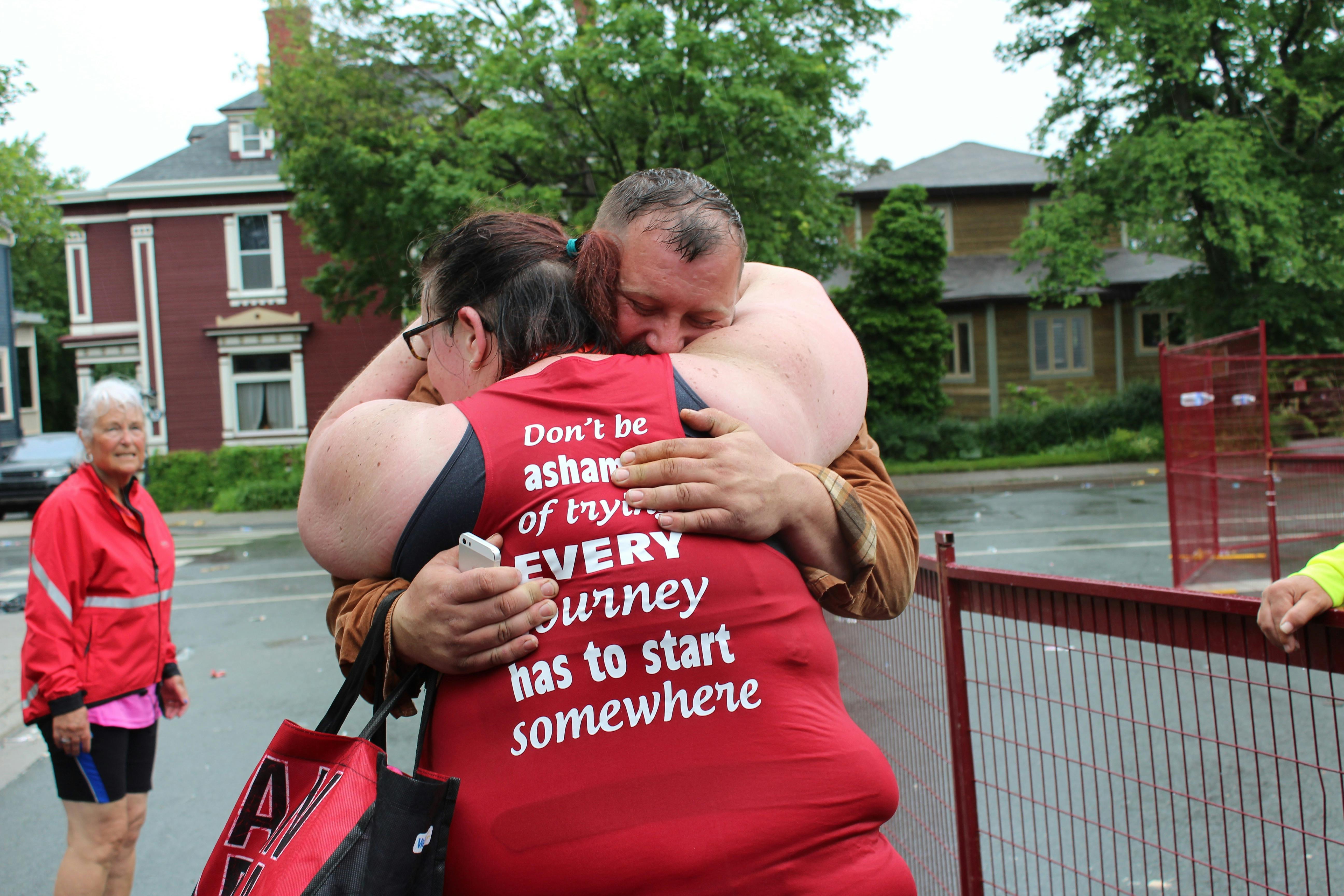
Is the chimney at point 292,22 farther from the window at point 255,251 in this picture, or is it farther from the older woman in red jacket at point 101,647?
the older woman in red jacket at point 101,647

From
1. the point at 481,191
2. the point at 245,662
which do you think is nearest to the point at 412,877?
the point at 245,662

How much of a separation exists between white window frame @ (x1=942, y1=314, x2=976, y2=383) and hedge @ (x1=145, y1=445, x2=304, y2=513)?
60.6 feet

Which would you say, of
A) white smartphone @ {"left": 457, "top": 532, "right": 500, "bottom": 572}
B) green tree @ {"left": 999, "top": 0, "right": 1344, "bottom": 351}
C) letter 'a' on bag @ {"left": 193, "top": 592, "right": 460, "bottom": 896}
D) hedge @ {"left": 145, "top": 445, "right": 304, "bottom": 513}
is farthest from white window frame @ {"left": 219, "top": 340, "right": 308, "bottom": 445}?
white smartphone @ {"left": 457, "top": 532, "right": 500, "bottom": 572}

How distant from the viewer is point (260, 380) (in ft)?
84.4

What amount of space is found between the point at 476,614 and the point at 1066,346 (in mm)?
31174

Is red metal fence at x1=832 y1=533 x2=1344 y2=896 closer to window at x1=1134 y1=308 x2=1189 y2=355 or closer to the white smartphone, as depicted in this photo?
the white smartphone

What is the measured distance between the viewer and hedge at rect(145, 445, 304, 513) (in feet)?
71.6

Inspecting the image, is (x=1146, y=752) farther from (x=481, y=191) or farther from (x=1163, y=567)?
(x=481, y=191)

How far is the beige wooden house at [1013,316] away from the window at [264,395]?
51.1 feet

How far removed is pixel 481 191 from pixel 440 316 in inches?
587

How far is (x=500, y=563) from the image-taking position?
1.37 metres

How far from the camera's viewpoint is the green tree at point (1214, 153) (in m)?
19.5

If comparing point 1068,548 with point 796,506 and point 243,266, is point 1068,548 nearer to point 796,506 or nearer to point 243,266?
point 796,506

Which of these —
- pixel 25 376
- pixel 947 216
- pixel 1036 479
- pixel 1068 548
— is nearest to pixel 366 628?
pixel 1068 548
